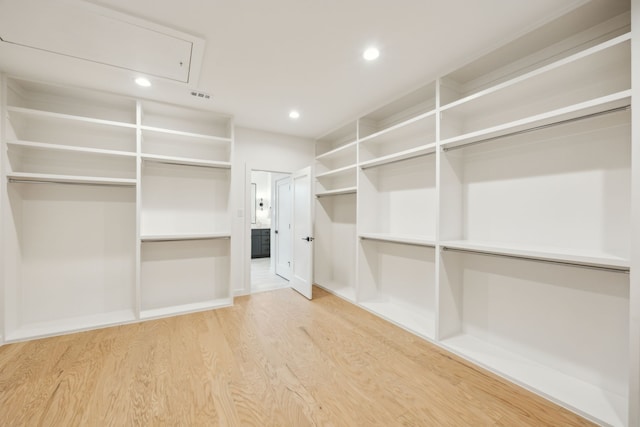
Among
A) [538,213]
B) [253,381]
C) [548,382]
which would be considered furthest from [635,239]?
[253,381]

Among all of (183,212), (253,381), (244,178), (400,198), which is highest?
(244,178)

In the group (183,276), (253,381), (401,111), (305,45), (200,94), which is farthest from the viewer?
(183,276)

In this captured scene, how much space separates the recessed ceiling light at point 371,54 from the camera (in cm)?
215

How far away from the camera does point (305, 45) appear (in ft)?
6.88

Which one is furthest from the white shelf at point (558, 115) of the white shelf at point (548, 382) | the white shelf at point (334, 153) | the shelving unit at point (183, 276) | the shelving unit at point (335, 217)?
the shelving unit at point (183, 276)

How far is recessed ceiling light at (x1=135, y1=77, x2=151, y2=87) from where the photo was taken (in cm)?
257

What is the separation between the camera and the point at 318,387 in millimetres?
1929

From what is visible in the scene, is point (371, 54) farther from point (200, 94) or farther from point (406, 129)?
point (200, 94)

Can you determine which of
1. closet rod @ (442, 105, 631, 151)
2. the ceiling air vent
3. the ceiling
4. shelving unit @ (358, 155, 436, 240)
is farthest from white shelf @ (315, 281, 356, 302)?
the ceiling air vent

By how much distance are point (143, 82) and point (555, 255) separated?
3902 millimetres

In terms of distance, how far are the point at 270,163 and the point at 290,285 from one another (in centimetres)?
→ 217

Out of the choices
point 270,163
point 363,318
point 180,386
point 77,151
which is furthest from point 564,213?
point 77,151

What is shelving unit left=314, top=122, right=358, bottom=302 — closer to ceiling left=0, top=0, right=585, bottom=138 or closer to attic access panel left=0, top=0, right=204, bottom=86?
ceiling left=0, top=0, right=585, bottom=138

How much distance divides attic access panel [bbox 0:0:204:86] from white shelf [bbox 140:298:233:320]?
107 inches
